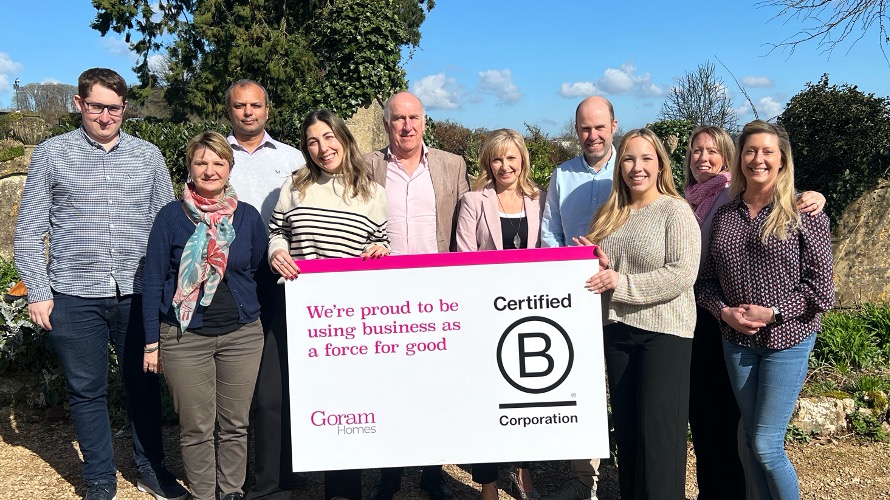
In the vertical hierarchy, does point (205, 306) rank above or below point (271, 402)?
above

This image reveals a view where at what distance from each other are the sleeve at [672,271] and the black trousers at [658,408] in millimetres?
201

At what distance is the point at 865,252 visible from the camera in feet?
23.6

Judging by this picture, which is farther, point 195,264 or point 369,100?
point 369,100

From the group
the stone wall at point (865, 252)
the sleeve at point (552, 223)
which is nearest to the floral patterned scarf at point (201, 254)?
the sleeve at point (552, 223)

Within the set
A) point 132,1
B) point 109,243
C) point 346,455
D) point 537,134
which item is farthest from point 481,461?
point 132,1

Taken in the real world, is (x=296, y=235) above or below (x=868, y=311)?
above

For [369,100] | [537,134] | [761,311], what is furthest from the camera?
[537,134]

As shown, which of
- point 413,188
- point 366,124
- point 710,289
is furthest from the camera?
point 366,124

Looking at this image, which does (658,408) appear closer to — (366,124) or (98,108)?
(98,108)

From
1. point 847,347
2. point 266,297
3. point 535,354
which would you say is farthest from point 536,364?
point 847,347

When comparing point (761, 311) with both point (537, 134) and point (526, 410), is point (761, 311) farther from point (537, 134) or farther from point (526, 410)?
point (537, 134)

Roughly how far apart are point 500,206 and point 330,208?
97 centimetres

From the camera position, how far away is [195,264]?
353cm

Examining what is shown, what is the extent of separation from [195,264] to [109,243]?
0.71 m
